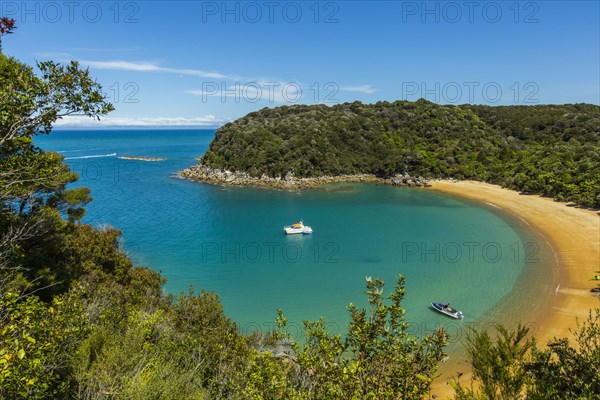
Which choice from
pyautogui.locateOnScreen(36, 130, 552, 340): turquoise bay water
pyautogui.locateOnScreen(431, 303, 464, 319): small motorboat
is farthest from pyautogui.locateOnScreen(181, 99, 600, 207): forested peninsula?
pyautogui.locateOnScreen(431, 303, 464, 319): small motorboat

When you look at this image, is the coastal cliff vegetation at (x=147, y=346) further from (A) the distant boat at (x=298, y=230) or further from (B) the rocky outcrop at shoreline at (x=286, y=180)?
(B) the rocky outcrop at shoreline at (x=286, y=180)

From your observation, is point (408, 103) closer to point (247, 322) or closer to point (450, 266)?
point (450, 266)

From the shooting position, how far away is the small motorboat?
25609 mm

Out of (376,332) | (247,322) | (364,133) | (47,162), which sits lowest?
(247,322)

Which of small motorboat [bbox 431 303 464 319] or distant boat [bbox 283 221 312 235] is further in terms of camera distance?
distant boat [bbox 283 221 312 235]

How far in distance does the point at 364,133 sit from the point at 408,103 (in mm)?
28532

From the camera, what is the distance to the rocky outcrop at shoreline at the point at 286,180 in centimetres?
8006

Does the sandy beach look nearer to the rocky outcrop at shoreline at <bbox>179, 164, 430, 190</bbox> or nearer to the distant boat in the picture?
the rocky outcrop at shoreline at <bbox>179, 164, 430, 190</bbox>

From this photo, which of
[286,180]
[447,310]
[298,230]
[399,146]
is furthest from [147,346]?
[399,146]

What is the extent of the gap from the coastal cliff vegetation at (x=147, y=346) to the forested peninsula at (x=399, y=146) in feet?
208

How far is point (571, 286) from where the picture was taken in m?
29.9

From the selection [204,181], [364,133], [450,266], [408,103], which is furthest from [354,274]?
[408,103]

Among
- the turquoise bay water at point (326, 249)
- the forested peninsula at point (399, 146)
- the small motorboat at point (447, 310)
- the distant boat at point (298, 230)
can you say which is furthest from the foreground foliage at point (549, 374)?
the forested peninsula at point (399, 146)

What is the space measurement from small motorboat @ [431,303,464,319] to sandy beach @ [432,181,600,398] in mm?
5098
